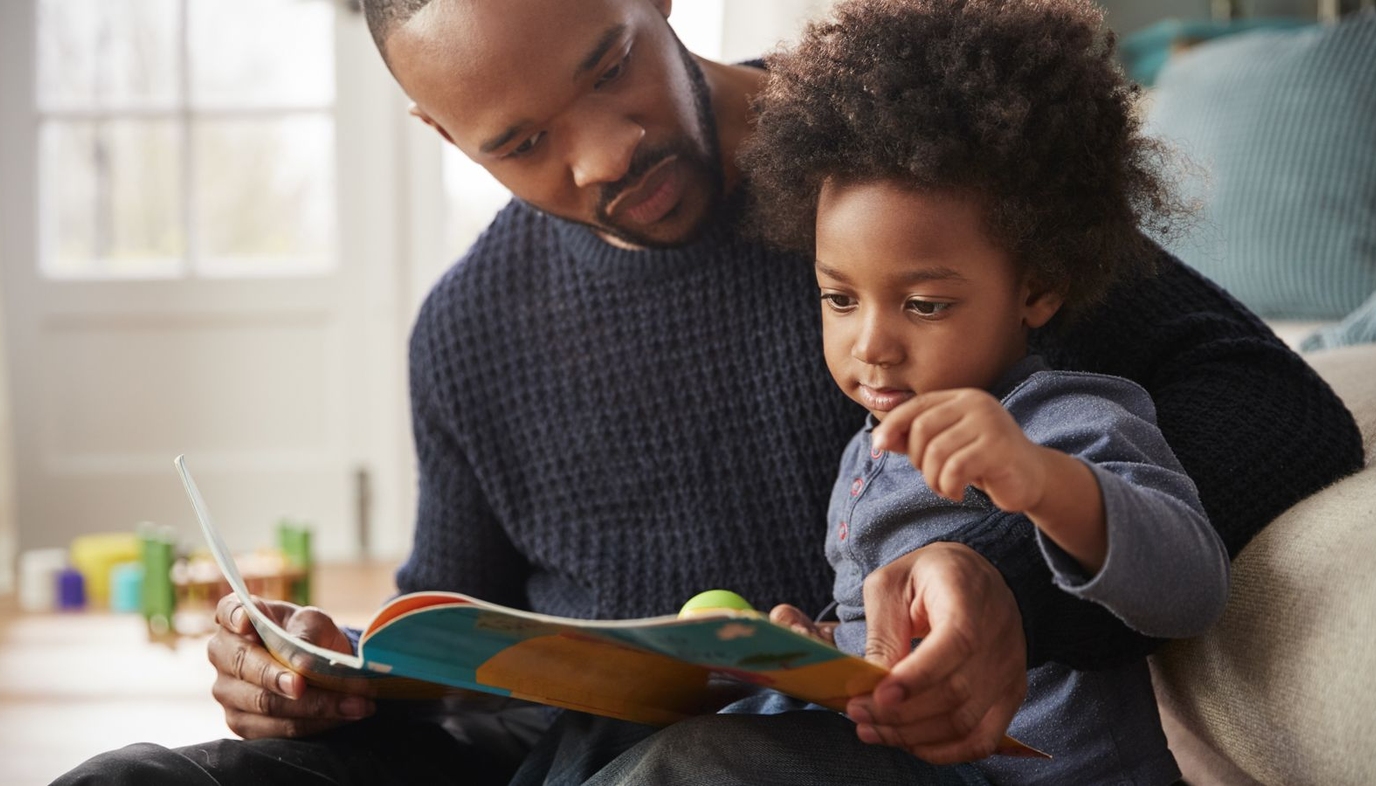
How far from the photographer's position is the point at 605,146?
101 centimetres

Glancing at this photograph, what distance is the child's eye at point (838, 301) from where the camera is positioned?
0.87 m

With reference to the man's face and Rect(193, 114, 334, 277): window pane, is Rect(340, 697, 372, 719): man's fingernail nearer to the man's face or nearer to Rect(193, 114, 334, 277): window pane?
the man's face

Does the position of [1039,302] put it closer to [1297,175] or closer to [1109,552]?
[1109,552]

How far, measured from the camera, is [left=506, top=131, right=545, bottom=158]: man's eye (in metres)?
1.03

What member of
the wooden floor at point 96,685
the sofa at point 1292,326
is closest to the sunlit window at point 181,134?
the wooden floor at point 96,685

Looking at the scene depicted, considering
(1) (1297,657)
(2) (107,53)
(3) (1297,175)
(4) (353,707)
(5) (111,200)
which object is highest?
(2) (107,53)

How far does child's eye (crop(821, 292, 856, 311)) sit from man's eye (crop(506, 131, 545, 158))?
0.94 ft

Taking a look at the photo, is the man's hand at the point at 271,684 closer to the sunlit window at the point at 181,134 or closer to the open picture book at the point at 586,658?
the open picture book at the point at 586,658

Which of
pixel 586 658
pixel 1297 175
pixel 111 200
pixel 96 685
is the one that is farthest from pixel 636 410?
pixel 111 200

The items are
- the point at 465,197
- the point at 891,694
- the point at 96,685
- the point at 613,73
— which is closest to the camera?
the point at 891,694

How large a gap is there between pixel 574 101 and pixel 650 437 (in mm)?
309

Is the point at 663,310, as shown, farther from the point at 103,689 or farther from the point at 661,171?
the point at 103,689

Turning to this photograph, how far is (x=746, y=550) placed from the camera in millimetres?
1135

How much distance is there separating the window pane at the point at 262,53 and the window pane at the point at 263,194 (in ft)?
0.22
